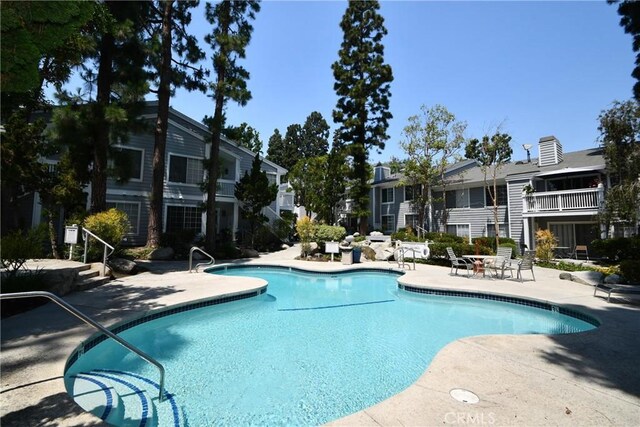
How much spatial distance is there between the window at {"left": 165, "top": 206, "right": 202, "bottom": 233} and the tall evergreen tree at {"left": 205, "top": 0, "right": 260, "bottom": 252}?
2865mm

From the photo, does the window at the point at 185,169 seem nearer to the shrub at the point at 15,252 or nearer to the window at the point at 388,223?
the shrub at the point at 15,252

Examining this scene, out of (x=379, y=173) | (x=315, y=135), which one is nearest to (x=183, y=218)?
(x=379, y=173)

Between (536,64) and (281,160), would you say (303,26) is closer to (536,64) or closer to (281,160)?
(536,64)

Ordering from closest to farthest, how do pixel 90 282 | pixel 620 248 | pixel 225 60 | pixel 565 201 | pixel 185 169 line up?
1. pixel 90 282
2. pixel 620 248
3. pixel 225 60
4. pixel 565 201
5. pixel 185 169

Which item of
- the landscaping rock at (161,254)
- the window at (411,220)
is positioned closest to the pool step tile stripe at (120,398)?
the landscaping rock at (161,254)

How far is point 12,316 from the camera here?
5.66 metres

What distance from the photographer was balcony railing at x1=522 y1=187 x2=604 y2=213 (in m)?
16.6

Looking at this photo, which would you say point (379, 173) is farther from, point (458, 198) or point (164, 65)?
point (164, 65)

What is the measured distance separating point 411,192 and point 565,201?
11.1 metres

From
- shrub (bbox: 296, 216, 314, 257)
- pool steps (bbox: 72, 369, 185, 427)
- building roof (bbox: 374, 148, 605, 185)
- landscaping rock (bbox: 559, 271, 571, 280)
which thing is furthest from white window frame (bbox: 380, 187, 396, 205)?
pool steps (bbox: 72, 369, 185, 427)

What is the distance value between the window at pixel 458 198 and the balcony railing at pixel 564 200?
15.8 feet

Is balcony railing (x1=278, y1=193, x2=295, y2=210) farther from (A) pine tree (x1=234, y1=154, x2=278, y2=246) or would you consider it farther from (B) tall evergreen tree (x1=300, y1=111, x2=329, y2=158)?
(B) tall evergreen tree (x1=300, y1=111, x2=329, y2=158)

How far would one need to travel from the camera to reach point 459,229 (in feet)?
80.1

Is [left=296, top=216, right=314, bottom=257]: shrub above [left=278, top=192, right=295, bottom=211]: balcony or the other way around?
the other way around
